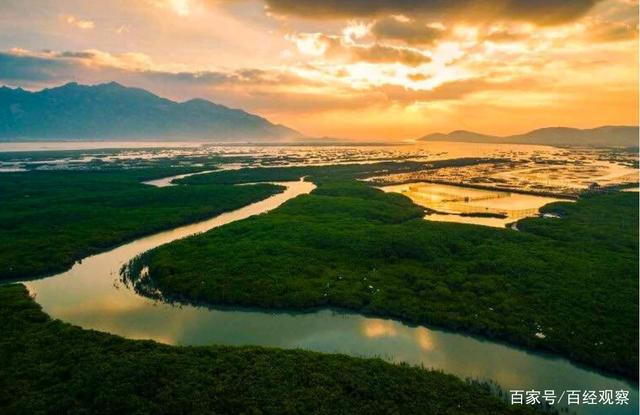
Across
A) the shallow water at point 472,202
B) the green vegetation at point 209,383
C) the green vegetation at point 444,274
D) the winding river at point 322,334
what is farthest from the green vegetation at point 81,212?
the shallow water at point 472,202

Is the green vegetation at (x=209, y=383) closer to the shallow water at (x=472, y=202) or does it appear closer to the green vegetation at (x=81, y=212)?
the green vegetation at (x=81, y=212)

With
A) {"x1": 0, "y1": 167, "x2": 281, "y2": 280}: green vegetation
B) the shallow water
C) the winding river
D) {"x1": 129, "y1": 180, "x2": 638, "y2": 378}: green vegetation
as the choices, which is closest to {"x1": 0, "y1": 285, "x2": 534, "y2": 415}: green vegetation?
the winding river

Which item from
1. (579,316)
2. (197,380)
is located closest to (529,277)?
(579,316)

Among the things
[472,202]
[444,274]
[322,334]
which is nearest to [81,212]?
[322,334]


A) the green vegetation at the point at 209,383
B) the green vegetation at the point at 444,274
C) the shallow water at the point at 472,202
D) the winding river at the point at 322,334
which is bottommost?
the winding river at the point at 322,334

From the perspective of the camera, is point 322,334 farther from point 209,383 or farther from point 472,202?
point 472,202
